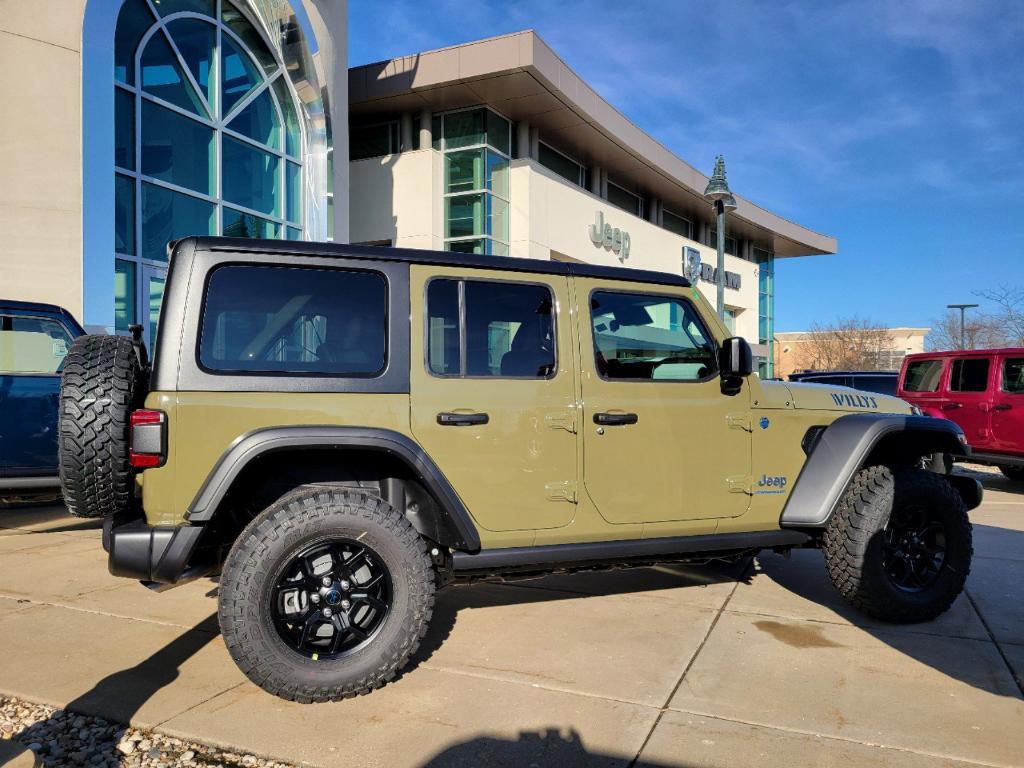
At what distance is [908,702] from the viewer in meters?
3.24

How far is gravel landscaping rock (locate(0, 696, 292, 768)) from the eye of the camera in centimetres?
278

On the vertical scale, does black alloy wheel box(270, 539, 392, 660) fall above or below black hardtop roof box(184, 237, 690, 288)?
below

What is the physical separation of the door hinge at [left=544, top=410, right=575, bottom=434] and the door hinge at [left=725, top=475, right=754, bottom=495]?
0.94 m

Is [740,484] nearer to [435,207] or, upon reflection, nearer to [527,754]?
[527,754]

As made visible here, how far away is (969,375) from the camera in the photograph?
10227 millimetres

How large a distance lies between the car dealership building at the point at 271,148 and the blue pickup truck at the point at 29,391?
3.42m

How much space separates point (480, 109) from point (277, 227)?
690cm

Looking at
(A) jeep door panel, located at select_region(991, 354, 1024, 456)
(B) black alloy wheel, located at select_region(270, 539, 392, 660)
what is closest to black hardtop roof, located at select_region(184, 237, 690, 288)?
(B) black alloy wheel, located at select_region(270, 539, 392, 660)

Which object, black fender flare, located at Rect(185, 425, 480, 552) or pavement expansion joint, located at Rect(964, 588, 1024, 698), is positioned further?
pavement expansion joint, located at Rect(964, 588, 1024, 698)

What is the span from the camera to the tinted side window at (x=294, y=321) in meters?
3.25

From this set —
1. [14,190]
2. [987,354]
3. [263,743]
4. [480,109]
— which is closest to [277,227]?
[14,190]

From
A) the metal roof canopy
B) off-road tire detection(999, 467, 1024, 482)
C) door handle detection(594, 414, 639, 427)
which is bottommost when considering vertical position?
off-road tire detection(999, 467, 1024, 482)

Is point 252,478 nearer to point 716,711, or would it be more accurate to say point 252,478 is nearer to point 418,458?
point 418,458

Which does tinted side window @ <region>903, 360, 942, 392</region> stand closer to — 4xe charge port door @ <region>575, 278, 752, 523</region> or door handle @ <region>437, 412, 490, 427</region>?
4xe charge port door @ <region>575, 278, 752, 523</region>
